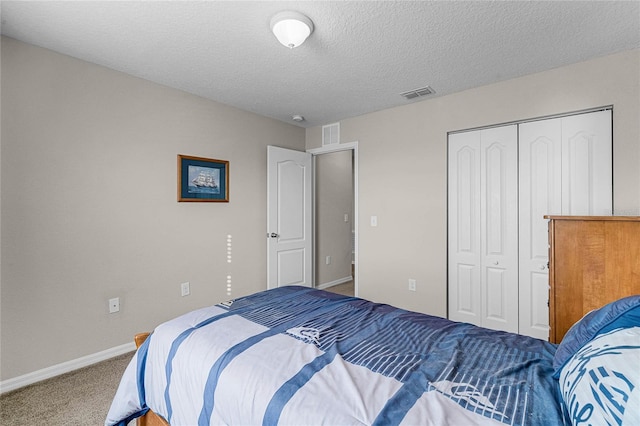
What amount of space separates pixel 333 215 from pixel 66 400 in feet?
12.4

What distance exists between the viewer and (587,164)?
2.48 metres

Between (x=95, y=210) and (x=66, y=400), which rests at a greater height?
(x=95, y=210)

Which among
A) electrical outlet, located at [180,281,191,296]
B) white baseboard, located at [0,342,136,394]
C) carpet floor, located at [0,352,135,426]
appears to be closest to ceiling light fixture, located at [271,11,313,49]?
electrical outlet, located at [180,281,191,296]

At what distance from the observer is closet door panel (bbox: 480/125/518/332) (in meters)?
2.83

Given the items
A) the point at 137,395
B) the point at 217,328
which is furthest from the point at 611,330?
the point at 137,395

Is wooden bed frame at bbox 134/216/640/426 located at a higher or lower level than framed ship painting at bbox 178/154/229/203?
lower

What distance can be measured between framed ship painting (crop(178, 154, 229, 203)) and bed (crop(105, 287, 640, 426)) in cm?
183

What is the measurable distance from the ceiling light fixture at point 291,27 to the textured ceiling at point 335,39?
1.8 inches

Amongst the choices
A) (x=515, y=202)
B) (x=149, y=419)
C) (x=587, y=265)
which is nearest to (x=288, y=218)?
(x=515, y=202)

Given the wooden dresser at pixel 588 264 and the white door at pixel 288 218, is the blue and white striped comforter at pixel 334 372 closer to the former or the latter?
the wooden dresser at pixel 588 264

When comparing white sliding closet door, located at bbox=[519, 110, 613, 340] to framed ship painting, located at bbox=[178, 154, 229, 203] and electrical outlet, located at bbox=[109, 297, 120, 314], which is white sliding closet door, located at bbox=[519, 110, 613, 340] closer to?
framed ship painting, located at bbox=[178, 154, 229, 203]

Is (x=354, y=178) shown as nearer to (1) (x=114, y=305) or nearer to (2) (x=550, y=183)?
(2) (x=550, y=183)

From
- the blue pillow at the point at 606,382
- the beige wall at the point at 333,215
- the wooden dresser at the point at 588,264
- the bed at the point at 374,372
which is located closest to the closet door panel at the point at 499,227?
the wooden dresser at the point at 588,264

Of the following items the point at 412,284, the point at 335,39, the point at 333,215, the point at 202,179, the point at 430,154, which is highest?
the point at 335,39
